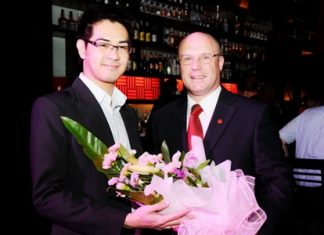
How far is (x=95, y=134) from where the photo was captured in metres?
1.59

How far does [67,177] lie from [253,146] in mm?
803

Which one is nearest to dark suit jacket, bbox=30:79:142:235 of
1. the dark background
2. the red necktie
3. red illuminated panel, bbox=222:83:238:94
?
the red necktie

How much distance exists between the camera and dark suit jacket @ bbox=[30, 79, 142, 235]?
55.9 inches

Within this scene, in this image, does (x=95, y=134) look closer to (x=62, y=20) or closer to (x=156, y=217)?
(x=156, y=217)

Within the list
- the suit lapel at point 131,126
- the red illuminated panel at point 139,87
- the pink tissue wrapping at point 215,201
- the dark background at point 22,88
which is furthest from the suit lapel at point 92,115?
the red illuminated panel at point 139,87

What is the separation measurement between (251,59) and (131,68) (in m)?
2.63

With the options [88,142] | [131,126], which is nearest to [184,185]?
[88,142]

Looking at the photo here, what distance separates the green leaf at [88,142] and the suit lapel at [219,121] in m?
0.64

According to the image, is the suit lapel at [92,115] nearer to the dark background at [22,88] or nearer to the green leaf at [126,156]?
the green leaf at [126,156]

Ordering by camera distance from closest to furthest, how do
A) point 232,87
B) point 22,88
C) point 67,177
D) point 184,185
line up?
point 184,185 < point 67,177 < point 22,88 < point 232,87

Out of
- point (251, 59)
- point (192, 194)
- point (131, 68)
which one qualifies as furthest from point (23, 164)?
point (251, 59)

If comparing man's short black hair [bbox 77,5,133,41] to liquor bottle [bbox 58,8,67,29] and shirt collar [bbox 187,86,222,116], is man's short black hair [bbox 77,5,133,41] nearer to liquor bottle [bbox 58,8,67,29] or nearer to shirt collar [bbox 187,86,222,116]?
shirt collar [bbox 187,86,222,116]

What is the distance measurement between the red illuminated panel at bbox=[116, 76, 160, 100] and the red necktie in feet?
11.1

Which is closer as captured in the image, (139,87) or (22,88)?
(22,88)
